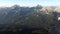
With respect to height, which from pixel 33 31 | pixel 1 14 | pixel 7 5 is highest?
pixel 7 5

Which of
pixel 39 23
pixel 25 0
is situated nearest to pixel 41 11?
pixel 39 23

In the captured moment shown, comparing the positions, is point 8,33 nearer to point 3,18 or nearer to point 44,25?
point 3,18

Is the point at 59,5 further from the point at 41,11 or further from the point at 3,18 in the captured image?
the point at 3,18

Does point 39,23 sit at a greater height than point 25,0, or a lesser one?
lesser

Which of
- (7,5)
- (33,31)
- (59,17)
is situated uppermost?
(7,5)

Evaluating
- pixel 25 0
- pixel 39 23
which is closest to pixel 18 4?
pixel 25 0

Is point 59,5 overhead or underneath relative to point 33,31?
overhead
